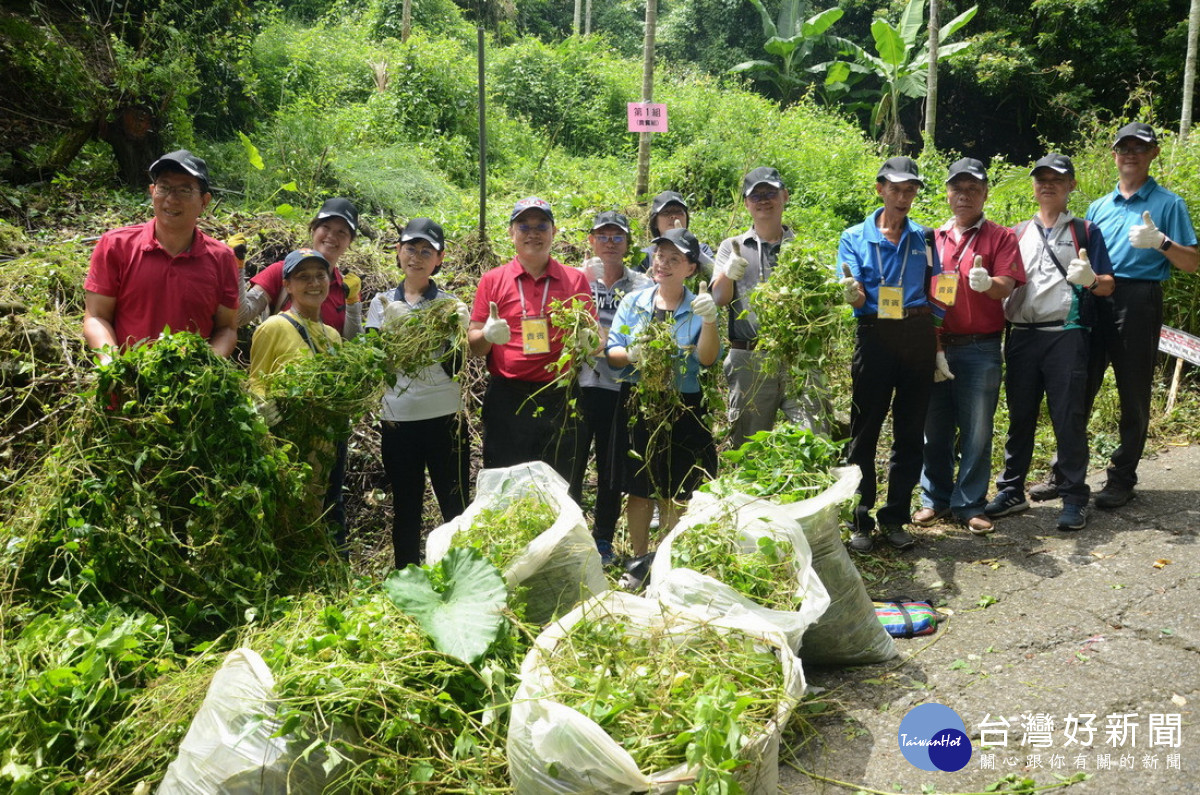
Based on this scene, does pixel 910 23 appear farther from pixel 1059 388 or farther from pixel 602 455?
pixel 602 455

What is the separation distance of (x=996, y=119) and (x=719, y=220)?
39.8ft

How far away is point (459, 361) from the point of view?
450 cm

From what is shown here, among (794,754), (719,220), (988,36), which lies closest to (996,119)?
(988,36)

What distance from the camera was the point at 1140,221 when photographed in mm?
4879

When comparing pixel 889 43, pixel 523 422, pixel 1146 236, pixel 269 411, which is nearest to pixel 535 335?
pixel 523 422

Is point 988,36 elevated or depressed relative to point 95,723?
elevated

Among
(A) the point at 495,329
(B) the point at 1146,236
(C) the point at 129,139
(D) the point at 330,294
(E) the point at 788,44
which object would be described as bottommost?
(A) the point at 495,329

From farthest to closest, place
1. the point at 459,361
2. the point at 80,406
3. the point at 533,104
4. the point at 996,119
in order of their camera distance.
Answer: the point at 996,119
the point at 533,104
the point at 459,361
the point at 80,406

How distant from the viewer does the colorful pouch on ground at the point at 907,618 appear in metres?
3.85

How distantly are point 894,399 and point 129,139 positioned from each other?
20.9ft

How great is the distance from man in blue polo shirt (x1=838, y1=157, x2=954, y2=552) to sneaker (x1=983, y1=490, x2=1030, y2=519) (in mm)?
593

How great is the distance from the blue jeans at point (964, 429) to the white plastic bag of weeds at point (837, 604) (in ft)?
5.14

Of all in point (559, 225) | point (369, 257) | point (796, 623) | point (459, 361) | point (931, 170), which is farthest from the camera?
point (931, 170)

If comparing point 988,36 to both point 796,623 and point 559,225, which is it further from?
point 796,623
